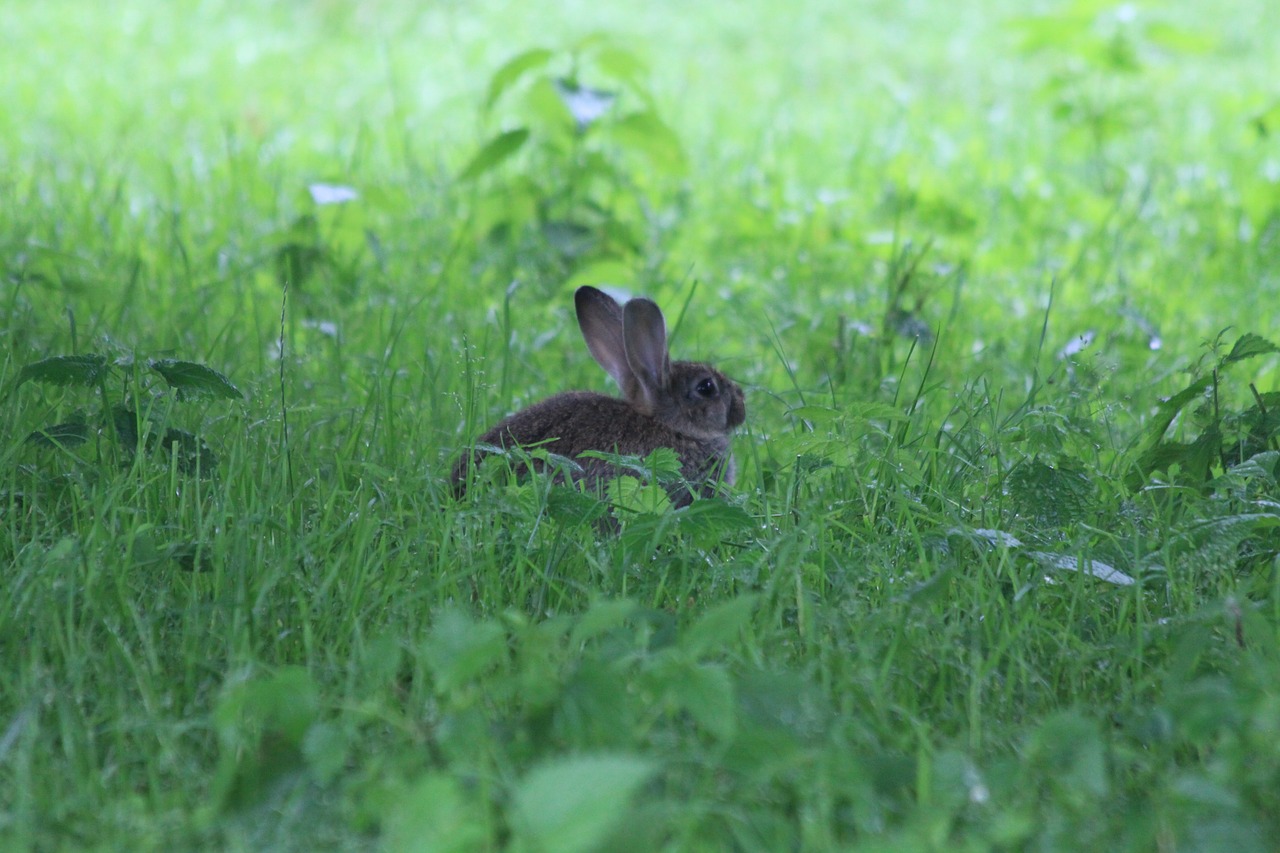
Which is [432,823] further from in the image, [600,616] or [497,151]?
[497,151]

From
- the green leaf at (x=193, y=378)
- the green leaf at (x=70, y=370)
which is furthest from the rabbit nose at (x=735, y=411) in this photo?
the green leaf at (x=70, y=370)

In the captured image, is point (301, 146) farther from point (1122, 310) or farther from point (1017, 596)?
point (1017, 596)

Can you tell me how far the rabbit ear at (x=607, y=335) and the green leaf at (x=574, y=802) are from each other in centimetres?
242

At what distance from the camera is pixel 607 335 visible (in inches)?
165

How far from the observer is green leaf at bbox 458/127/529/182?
578 cm

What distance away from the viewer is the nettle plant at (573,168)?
19.0 feet

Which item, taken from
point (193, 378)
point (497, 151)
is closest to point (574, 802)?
point (193, 378)

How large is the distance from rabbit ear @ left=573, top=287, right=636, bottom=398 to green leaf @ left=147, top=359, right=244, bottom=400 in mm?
1196

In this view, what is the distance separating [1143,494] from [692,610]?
4.03 feet

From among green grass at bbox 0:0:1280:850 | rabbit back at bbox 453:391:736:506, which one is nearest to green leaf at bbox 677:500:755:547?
green grass at bbox 0:0:1280:850

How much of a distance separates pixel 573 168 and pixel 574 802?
4654 millimetres

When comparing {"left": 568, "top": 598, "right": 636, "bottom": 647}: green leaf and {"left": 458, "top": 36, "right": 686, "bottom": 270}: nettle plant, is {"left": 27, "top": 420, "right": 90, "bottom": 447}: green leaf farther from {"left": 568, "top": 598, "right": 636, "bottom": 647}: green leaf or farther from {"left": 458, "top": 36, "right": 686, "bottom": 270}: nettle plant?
{"left": 458, "top": 36, "right": 686, "bottom": 270}: nettle plant

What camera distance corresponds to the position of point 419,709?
2.35m

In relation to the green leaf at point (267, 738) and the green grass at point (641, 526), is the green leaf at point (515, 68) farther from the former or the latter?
the green leaf at point (267, 738)
